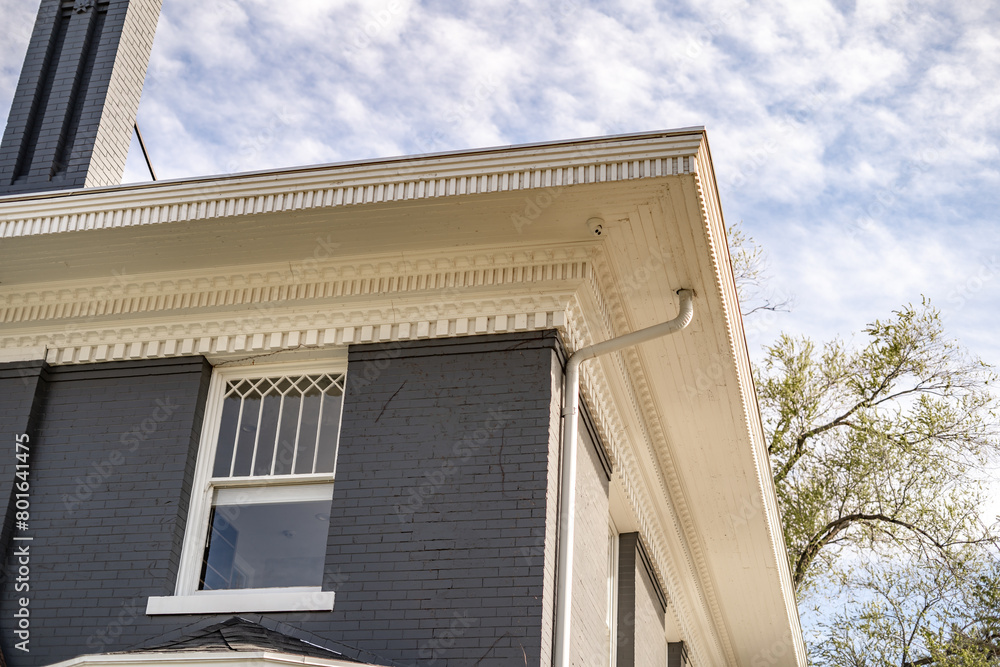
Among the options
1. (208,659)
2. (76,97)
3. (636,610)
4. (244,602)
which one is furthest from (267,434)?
(76,97)

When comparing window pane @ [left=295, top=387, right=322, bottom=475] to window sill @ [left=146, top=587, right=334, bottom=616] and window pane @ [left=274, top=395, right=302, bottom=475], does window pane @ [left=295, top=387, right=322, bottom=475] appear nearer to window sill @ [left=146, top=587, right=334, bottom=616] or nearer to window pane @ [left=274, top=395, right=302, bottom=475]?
window pane @ [left=274, top=395, right=302, bottom=475]

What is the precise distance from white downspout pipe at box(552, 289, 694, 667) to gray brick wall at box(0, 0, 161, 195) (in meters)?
5.17

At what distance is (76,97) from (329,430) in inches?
197

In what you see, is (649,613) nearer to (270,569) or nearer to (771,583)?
(771,583)

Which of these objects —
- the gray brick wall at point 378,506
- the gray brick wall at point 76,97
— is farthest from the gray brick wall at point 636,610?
the gray brick wall at point 76,97

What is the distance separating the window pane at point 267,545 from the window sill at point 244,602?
19 centimetres

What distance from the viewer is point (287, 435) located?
26.0 feet

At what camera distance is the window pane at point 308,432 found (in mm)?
7781

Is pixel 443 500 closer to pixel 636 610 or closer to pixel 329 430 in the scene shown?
pixel 329 430

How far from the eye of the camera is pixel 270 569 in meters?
7.50
